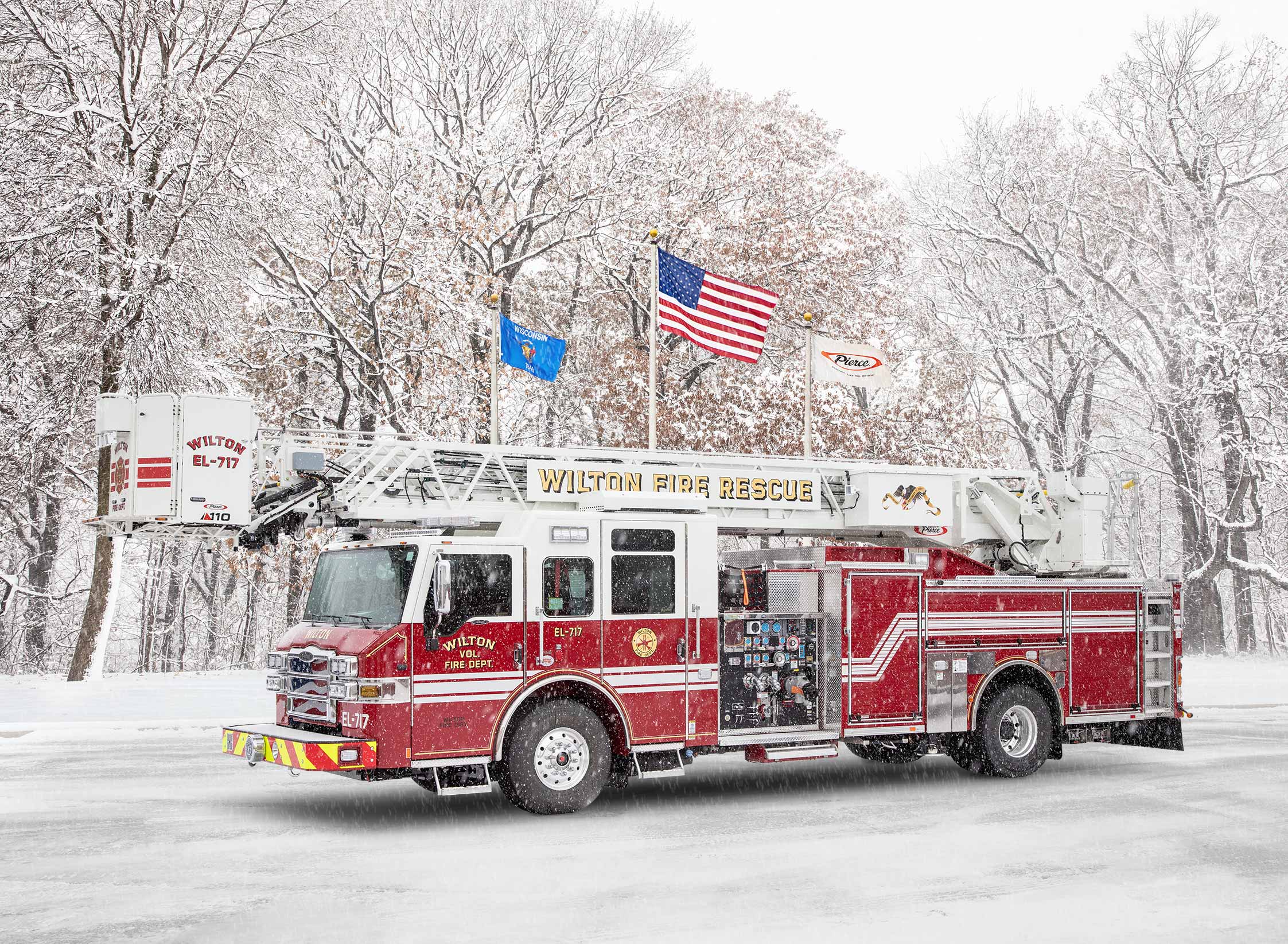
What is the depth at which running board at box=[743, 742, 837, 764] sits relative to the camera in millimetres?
11805

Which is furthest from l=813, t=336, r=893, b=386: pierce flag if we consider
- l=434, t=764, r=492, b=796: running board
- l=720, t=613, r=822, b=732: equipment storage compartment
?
l=434, t=764, r=492, b=796: running board

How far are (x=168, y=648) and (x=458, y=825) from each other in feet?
129

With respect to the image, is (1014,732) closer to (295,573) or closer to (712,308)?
(712,308)

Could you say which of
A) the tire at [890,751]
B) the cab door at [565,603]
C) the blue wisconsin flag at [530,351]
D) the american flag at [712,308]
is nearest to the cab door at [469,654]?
the cab door at [565,603]

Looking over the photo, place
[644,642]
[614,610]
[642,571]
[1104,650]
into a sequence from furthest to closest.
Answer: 1. [1104,650]
2. [642,571]
3. [644,642]
4. [614,610]

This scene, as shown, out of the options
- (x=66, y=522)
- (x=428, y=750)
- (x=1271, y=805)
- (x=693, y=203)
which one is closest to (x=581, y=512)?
(x=428, y=750)

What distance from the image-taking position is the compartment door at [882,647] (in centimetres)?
1228

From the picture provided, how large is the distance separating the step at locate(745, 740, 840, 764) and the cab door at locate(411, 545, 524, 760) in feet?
8.25

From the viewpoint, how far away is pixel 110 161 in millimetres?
21125

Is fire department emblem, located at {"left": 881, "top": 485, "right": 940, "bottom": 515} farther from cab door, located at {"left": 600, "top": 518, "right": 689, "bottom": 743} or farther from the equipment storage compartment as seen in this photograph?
cab door, located at {"left": 600, "top": 518, "right": 689, "bottom": 743}

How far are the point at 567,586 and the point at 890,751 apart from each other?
499cm

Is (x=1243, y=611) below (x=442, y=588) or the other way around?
the other way around

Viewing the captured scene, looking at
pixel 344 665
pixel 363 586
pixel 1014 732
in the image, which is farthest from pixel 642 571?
pixel 1014 732

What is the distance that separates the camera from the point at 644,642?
11117 mm
